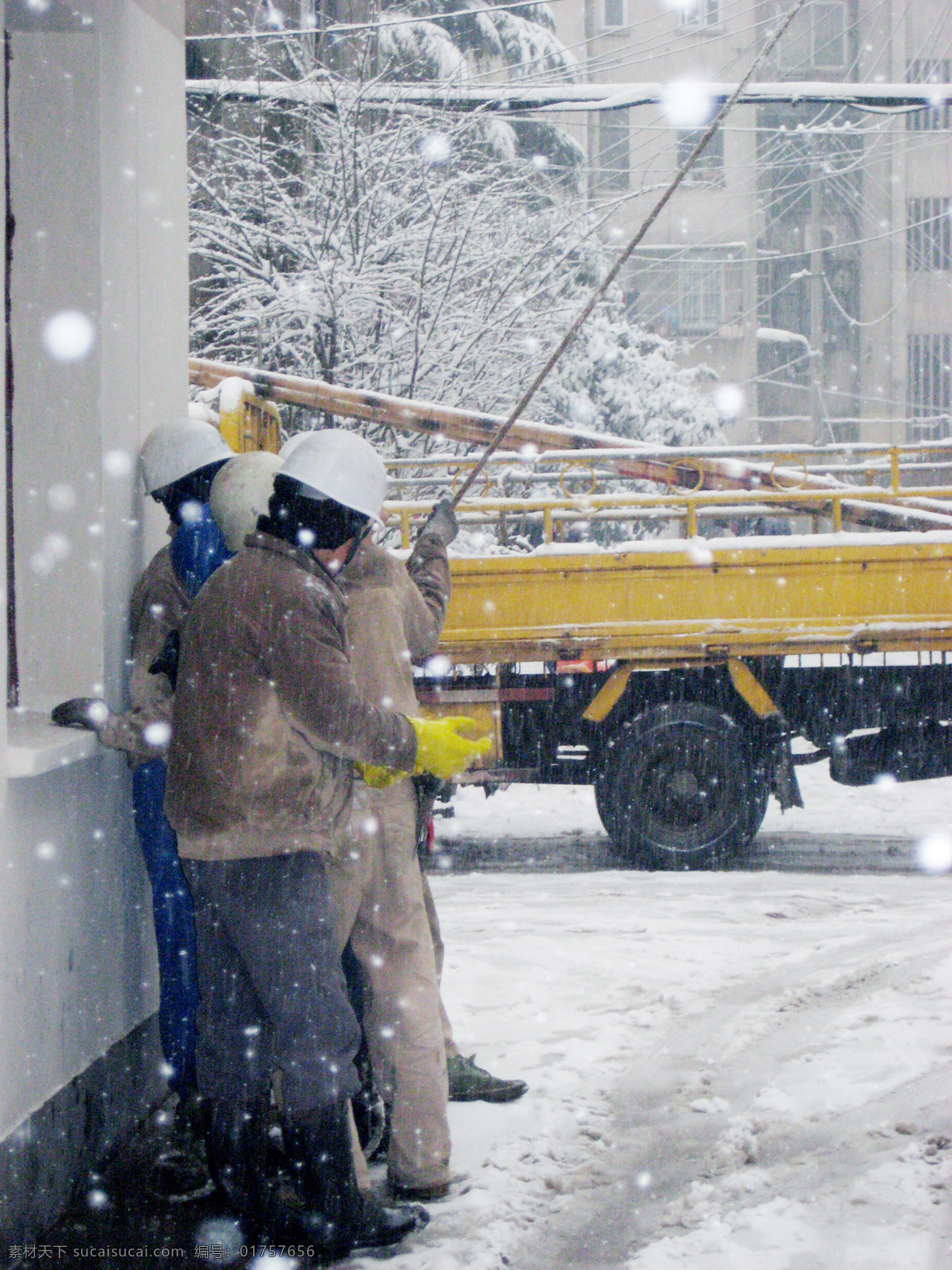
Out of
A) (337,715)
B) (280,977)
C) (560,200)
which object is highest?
(560,200)

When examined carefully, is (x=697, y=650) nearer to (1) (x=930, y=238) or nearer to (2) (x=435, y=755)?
(2) (x=435, y=755)

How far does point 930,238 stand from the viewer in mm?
39938

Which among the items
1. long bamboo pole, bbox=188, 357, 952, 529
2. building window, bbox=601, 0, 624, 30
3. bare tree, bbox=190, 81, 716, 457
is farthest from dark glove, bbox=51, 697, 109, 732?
building window, bbox=601, 0, 624, 30

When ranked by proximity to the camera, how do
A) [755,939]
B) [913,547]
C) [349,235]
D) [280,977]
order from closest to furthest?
[280,977]
[755,939]
[913,547]
[349,235]

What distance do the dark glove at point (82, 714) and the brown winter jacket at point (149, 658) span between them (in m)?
0.03

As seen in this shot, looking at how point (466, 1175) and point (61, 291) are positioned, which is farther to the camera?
point (61, 291)

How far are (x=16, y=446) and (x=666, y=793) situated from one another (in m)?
4.93

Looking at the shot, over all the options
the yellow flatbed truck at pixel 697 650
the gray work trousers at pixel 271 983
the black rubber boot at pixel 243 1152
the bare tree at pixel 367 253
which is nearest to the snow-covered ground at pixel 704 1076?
the black rubber boot at pixel 243 1152

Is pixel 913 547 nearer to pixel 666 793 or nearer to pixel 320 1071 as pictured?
pixel 666 793

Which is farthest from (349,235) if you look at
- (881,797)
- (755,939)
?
(755,939)

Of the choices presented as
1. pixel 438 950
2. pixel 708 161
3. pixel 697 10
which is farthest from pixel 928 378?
pixel 438 950

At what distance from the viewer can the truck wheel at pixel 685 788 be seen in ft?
25.9

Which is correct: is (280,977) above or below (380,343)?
below

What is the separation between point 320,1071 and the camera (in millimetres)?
3035
